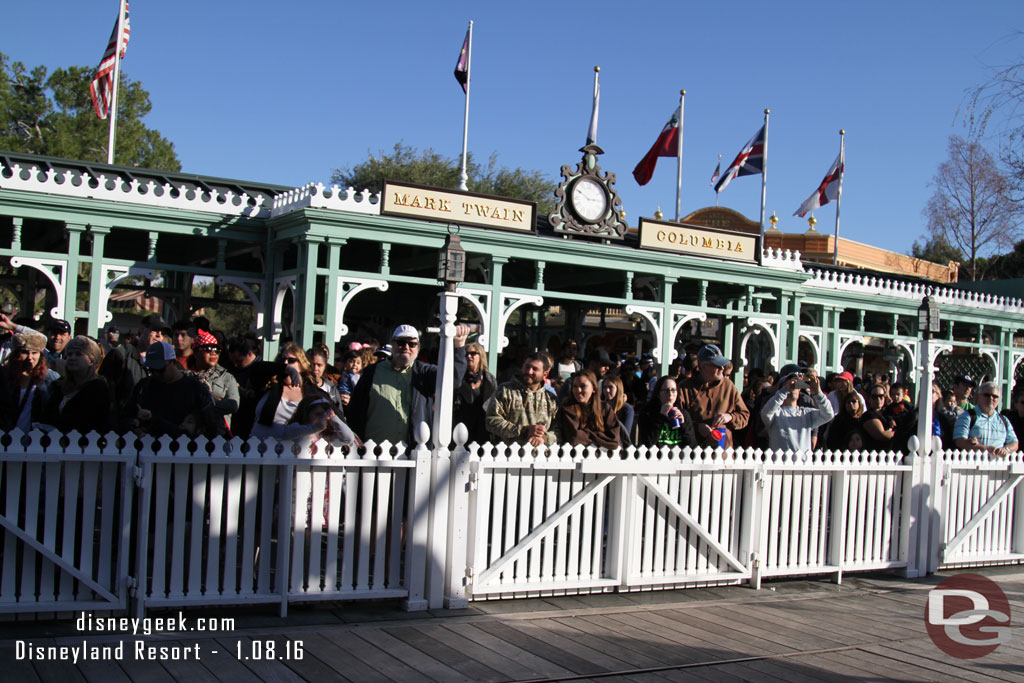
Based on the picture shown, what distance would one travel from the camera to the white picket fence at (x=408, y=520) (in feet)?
17.1

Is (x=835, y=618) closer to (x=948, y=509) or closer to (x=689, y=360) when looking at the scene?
(x=948, y=509)

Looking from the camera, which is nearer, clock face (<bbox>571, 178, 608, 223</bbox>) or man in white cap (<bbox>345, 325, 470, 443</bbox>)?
man in white cap (<bbox>345, 325, 470, 443</bbox>)

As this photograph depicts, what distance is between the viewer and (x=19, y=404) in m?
6.19

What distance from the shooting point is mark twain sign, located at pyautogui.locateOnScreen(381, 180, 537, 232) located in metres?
14.2

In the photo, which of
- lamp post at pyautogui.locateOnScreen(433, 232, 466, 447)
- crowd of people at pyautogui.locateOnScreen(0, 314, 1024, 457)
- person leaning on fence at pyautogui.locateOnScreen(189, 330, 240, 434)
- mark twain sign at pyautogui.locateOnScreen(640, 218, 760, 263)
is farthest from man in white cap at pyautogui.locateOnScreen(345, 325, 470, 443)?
mark twain sign at pyautogui.locateOnScreen(640, 218, 760, 263)

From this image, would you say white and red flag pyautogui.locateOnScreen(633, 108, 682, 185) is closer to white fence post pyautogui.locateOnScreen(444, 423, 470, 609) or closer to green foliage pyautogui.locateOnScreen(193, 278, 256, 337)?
white fence post pyautogui.locateOnScreen(444, 423, 470, 609)

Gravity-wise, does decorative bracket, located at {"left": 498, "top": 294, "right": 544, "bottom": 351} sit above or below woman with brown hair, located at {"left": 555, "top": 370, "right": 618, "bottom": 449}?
above

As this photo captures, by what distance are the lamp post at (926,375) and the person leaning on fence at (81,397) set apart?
6732 millimetres

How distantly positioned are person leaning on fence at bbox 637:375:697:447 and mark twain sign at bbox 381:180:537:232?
761 centimetres

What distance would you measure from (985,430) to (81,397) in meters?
8.32

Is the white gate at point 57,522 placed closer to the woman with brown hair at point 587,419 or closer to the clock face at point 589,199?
the woman with brown hair at point 587,419

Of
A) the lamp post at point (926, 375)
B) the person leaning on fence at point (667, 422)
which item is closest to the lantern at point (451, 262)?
the person leaning on fence at point (667, 422)

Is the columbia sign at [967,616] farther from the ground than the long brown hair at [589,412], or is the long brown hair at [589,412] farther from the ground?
the long brown hair at [589,412]

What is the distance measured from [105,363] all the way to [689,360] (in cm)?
841
